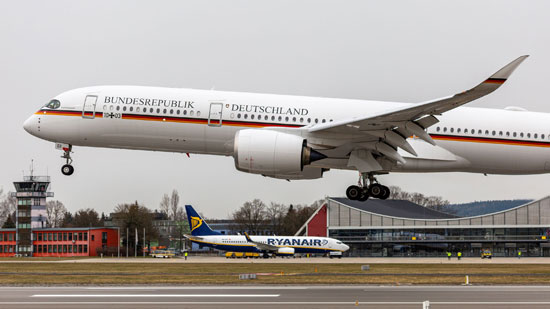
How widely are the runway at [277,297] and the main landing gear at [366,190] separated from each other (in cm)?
461

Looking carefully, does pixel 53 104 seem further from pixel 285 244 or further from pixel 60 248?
pixel 60 248

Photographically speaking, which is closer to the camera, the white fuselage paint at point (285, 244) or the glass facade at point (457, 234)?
the white fuselage paint at point (285, 244)

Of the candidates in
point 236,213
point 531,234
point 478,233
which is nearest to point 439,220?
point 478,233

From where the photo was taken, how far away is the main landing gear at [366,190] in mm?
34156

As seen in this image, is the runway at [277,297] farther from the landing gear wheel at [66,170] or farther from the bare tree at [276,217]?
the bare tree at [276,217]

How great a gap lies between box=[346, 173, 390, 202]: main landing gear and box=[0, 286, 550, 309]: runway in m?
4.61

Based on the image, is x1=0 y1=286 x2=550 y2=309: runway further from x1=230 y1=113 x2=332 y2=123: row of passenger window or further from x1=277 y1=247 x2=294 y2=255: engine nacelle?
x1=277 y1=247 x2=294 y2=255: engine nacelle

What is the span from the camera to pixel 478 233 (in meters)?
106

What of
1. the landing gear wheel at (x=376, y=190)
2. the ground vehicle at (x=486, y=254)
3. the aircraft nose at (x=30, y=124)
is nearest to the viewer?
the landing gear wheel at (x=376, y=190)

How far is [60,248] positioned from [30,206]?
16017 mm

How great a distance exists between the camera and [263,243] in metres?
89.1

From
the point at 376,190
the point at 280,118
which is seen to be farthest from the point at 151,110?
the point at 376,190

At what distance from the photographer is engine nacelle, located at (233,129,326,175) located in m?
30.8

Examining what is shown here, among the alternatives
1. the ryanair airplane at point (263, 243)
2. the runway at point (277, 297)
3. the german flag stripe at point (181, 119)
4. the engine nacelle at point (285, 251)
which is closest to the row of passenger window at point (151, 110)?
the german flag stripe at point (181, 119)
